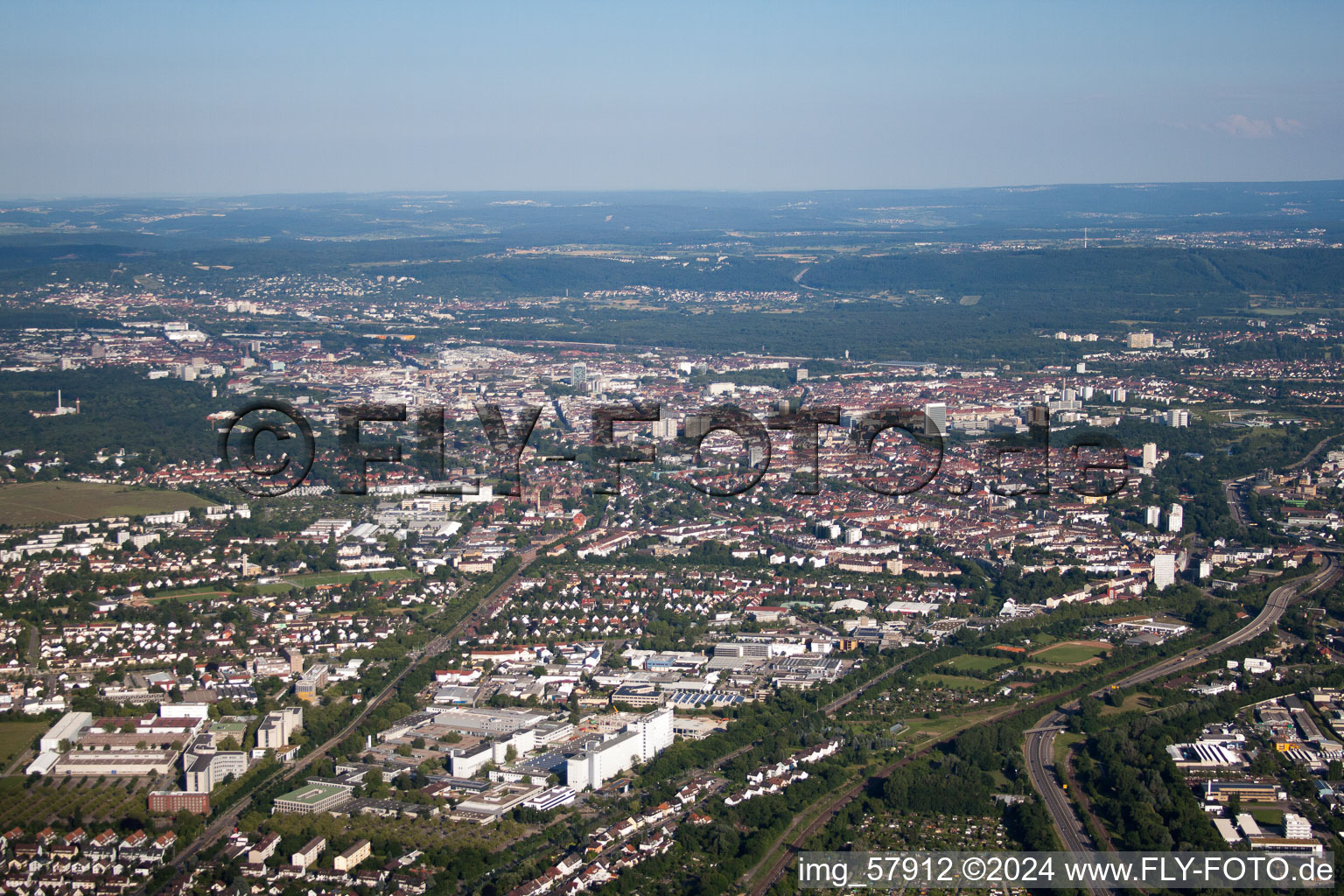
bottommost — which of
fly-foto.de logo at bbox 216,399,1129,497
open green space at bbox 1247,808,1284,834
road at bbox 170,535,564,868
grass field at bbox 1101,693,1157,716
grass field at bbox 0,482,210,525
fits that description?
road at bbox 170,535,564,868

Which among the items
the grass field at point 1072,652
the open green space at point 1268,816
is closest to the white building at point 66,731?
the grass field at point 1072,652

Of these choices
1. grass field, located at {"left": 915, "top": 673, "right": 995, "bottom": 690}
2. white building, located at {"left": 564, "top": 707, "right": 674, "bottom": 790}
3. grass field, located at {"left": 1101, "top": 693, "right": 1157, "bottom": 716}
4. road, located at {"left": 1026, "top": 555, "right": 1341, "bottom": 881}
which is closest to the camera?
road, located at {"left": 1026, "top": 555, "right": 1341, "bottom": 881}

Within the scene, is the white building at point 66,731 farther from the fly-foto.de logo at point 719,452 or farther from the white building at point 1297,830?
the white building at point 1297,830

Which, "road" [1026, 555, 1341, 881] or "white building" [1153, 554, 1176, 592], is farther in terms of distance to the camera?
"white building" [1153, 554, 1176, 592]

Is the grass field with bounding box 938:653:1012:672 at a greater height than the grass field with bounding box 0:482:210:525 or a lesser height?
lesser

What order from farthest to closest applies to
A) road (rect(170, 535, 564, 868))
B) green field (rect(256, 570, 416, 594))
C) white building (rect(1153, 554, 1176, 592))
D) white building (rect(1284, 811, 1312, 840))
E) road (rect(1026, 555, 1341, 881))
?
white building (rect(1153, 554, 1176, 592)) < green field (rect(256, 570, 416, 594)) < road (rect(1026, 555, 1341, 881)) < road (rect(170, 535, 564, 868)) < white building (rect(1284, 811, 1312, 840))

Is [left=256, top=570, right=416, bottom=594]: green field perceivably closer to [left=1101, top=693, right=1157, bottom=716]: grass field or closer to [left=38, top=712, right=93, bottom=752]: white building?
[left=38, top=712, right=93, bottom=752]: white building

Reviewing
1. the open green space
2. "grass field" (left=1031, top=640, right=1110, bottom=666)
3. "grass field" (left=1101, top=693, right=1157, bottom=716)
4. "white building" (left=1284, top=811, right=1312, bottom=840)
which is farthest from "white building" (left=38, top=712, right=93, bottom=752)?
"white building" (left=1284, top=811, right=1312, bottom=840)

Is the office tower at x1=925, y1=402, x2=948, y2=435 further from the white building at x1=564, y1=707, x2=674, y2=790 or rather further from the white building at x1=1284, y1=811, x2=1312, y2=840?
the white building at x1=1284, y1=811, x2=1312, y2=840
